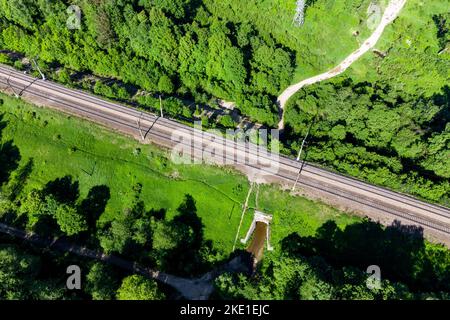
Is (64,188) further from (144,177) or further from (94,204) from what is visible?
(144,177)

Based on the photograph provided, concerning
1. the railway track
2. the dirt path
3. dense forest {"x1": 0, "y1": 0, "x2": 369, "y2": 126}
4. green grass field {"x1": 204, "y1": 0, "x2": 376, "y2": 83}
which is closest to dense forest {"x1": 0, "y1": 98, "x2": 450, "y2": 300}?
the dirt path

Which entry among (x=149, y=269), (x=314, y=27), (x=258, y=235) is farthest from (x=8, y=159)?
(x=314, y=27)

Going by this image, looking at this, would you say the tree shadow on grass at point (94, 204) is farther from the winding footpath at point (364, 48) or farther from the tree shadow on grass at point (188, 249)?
the winding footpath at point (364, 48)

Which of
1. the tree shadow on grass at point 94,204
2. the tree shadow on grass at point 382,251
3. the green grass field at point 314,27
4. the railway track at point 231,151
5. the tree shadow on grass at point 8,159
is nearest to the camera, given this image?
the tree shadow on grass at point 382,251

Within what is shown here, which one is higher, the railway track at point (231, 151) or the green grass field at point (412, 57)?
the green grass field at point (412, 57)

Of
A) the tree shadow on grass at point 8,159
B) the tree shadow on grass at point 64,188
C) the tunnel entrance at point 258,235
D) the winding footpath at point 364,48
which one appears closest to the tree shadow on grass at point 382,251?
the tunnel entrance at point 258,235

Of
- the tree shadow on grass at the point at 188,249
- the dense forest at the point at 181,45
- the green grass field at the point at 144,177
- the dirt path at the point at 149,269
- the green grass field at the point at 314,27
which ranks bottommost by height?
the dirt path at the point at 149,269
